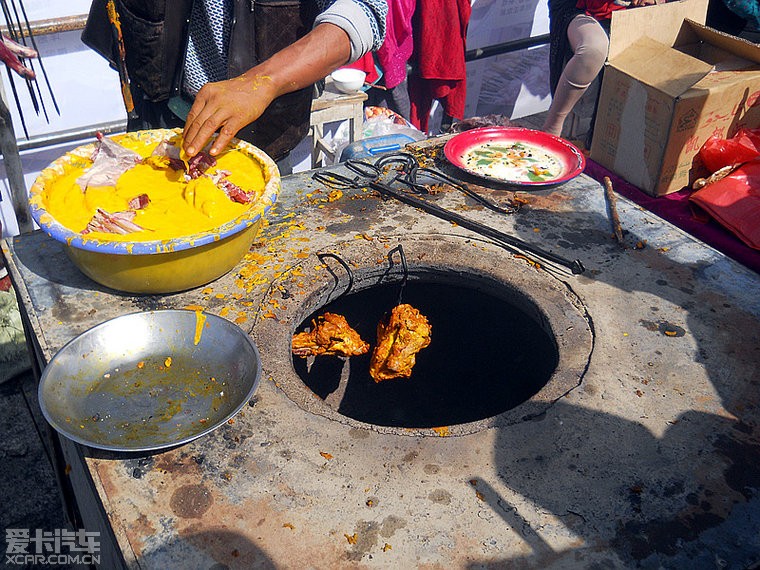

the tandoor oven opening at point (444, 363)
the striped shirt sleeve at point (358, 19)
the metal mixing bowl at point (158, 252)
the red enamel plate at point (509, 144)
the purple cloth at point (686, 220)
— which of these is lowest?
the tandoor oven opening at point (444, 363)

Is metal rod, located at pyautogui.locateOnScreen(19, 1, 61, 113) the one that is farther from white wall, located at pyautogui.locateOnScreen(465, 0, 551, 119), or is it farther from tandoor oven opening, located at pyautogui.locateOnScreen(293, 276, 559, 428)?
white wall, located at pyautogui.locateOnScreen(465, 0, 551, 119)

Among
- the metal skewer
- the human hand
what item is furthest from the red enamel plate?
the human hand

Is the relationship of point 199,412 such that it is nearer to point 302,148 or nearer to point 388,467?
point 388,467

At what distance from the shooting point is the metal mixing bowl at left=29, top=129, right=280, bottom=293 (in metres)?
2.00

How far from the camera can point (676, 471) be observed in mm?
1795

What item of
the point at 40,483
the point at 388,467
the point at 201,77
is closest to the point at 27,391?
the point at 40,483

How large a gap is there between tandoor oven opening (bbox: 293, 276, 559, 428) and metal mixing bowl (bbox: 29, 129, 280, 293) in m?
0.54

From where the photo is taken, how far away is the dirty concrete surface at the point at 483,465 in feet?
5.20

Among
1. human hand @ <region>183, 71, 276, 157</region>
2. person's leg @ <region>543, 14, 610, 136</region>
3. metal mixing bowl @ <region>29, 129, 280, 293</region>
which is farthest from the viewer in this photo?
person's leg @ <region>543, 14, 610, 136</region>

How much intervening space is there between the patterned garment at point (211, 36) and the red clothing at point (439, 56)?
2.65 meters

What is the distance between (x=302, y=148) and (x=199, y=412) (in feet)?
13.4

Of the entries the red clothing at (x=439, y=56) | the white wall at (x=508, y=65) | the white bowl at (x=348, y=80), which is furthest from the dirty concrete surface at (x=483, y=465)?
the white wall at (x=508, y=65)

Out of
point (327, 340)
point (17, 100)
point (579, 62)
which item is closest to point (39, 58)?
point (17, 100)

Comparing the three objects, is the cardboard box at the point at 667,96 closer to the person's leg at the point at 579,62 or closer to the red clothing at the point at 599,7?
the person's leg at the point at 579,62
